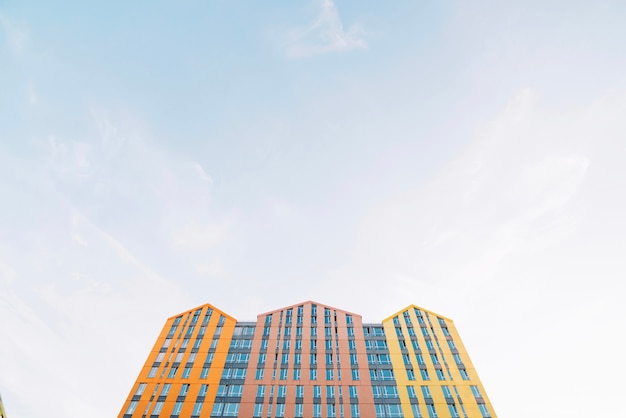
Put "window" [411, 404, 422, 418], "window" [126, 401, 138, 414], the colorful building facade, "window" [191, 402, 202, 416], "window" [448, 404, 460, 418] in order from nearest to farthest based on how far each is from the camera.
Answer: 1. "window" [448, 404, 460, 418]
2. "window" [411, 404, 422, 418]
3. "window" [191, 402, 202, 416]
4. "window" [126, 401, 138, 414]
5. the colorful building facade

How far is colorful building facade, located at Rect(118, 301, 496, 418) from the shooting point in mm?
49219

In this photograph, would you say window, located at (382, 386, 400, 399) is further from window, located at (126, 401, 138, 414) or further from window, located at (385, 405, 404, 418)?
window, located at (126, 401, 138, 414)

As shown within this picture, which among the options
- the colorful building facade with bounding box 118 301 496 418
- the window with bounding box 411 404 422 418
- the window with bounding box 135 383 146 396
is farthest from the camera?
the window with bounding box 135 383 146 396

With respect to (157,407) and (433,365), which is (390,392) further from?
(157,407)

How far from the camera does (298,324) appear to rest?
205ft

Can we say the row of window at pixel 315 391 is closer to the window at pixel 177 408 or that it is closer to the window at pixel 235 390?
the window at pixel 235 390

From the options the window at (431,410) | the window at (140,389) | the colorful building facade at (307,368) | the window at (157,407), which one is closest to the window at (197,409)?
the colorful building facade at (307,368)

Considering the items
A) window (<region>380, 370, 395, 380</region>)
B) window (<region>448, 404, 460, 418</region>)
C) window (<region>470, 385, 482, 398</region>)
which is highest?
window (<region>380, 370, 395, 380</region>)

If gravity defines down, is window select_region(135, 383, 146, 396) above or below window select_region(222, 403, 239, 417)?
above

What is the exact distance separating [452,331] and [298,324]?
2778cm

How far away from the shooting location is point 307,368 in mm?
54594

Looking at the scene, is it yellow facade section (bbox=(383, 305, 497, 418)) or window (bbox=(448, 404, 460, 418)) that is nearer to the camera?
window (bbox=(448, 404, 460, 418))

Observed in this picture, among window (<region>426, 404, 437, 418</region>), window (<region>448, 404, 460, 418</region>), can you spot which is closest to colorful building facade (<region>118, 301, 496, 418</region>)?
window (<region>448, 404, 460, 418</region>)

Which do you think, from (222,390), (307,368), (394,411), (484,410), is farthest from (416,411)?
(222,390)
